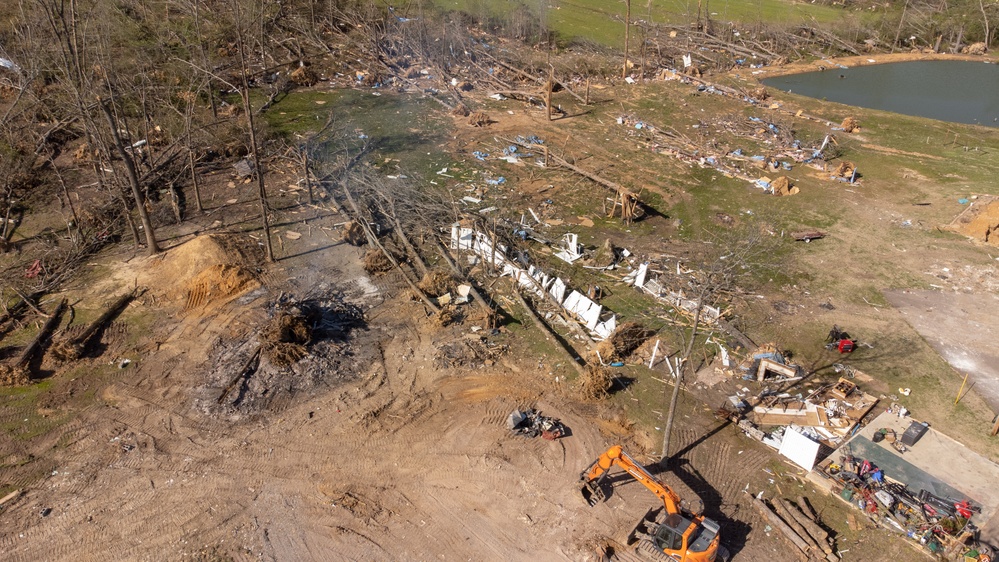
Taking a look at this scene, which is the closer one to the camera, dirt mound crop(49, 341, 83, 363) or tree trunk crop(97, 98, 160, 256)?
dirt mound crop(49, 341, 83, 363)

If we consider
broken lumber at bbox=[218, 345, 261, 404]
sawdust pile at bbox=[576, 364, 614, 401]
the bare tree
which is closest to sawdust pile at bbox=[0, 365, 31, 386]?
broken lumber at bbox=[218, 345, 261, 404]

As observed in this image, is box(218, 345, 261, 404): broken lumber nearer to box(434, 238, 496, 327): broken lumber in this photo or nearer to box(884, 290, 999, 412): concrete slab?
box(434, 238, 496, 327): broken lumber

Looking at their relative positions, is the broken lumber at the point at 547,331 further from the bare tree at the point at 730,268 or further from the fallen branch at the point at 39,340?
the fallen branch at the point at 39,340

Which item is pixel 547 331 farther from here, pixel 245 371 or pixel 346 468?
pixel 245 371

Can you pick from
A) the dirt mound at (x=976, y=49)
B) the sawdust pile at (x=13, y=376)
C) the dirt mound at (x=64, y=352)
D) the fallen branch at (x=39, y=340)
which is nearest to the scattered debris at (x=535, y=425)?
the dirt mound at (x=64, y=352)

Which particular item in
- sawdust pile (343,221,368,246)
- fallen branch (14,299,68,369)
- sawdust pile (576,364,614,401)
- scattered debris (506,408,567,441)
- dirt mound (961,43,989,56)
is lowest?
scattered debris (506,408,567,441)

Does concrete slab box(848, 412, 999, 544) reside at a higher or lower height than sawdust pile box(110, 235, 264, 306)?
lower
